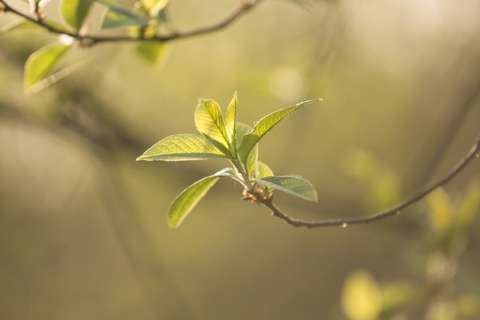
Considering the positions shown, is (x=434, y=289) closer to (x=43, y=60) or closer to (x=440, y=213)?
(x=440, y=213)

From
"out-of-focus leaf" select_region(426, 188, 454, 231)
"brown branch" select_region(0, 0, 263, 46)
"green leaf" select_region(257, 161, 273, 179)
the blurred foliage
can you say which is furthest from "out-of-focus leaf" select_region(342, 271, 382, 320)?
"green leaf" select_region(257, 161, 273, 179)

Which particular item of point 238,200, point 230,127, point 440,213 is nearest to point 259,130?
point 230,127

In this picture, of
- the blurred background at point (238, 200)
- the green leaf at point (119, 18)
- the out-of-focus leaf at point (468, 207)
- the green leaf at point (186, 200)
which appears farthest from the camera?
the blurred background at point (238, 200)

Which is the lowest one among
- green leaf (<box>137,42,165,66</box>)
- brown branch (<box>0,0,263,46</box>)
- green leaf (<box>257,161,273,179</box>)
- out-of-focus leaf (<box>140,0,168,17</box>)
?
green leaf (<box>137,42,165,66</box>)

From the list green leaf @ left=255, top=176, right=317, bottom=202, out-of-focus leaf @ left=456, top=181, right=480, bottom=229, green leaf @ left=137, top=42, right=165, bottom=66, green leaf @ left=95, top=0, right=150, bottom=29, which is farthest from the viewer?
out-of-focus leaf @ left=456, top=181, right=480, bottom=229

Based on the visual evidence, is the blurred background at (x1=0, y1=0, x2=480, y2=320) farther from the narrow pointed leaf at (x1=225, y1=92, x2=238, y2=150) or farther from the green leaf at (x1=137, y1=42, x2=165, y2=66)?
the narrow pointed leaf at (x1=225, y1=92, x2=238, y2=150)

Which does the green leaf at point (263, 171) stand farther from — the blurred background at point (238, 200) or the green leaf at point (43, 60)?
the blurred background at point (238, 200)

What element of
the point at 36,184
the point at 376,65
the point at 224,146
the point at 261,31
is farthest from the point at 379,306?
the point at 36,184

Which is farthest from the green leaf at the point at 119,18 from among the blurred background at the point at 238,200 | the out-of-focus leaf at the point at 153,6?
the blurred background at the point at 238,200
